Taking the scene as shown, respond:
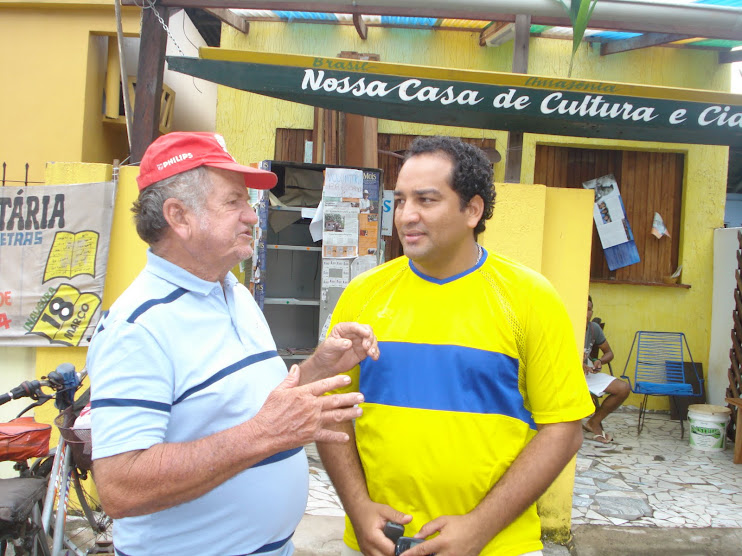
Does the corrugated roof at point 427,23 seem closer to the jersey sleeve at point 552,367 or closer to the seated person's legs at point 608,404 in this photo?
the seated person's legs at point 608,404

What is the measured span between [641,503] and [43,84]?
7.07 m

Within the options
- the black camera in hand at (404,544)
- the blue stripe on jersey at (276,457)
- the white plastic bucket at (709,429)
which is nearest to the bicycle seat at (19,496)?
the blue stripe on jersey at (276,457)

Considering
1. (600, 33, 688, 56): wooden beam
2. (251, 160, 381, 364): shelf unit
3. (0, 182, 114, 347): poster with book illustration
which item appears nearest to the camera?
(0, 182, 114, 347): poster with book illustration

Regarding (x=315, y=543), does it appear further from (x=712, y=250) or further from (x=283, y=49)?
(x=712, y=250)

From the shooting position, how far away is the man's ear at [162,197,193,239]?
5.29 feet

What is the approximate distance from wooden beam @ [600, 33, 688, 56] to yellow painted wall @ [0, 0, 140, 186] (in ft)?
18.1

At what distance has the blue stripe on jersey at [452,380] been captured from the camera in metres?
1.77

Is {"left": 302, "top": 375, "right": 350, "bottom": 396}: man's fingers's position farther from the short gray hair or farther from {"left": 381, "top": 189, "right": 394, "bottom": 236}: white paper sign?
{"left": 381, "top": 189, "right": 394, "bottom": 236}: white paper sign

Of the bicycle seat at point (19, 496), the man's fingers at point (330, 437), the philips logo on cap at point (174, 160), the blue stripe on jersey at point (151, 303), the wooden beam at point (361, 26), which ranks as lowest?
the bicycle seat at point (19, 496)

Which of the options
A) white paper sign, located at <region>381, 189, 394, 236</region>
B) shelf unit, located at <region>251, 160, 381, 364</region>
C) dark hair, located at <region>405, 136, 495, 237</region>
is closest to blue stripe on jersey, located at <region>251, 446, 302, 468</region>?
dark hair, located at <region>405, 136, 495, 237</region>

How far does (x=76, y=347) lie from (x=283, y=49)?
438 cm

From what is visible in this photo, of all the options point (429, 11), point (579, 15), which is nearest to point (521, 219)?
point (579, 15)

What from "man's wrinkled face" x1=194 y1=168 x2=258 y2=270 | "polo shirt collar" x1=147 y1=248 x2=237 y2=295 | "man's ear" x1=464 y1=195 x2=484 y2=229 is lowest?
"polo shirt collar" x1=147 y1=248 x2=237 y2=295

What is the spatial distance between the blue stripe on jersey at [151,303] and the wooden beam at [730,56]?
7.62m
